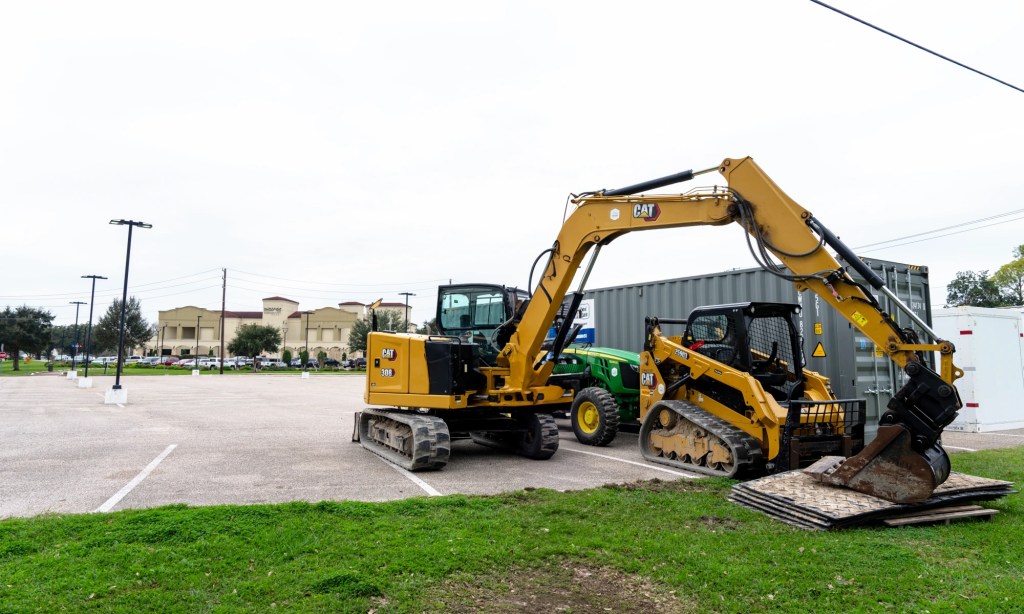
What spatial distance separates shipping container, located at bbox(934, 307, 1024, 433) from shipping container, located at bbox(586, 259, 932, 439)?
389cm

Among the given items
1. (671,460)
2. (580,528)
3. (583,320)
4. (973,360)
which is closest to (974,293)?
(973,360)

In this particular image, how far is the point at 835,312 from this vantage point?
10.4m

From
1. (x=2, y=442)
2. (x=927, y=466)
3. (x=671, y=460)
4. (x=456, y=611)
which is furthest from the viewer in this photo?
(x=2, y=442)

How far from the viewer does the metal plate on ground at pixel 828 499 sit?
18.6ft

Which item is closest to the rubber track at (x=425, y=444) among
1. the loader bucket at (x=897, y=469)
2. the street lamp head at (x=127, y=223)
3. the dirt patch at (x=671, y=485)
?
the dirt patch at (x=671, y=485)

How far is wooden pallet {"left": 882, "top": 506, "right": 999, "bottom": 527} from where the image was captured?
18.8 ft

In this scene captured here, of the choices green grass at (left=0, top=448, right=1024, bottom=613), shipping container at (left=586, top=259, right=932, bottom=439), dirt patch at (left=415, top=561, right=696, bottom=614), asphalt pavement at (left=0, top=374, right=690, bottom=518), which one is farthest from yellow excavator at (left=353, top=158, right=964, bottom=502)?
dirt patch at (left=415, top=561, right=696, bottom=614)

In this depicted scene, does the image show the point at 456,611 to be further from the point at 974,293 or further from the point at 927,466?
the point at 974,293

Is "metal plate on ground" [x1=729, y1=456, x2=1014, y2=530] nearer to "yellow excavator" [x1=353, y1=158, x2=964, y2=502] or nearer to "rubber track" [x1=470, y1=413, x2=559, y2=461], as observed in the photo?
"yellow excavator" [x1=353, y1=158, x2=964, y2=502]

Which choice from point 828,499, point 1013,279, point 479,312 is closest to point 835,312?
point 828,499

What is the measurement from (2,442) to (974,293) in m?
72.3

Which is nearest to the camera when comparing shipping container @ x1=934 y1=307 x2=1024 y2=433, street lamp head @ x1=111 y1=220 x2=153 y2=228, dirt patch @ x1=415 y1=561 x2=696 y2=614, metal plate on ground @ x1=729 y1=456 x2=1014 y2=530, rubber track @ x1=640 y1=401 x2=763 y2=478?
dirt patch @ x1=415 y1=561 x2=696 y2=614

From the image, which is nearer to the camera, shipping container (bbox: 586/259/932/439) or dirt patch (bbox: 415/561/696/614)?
dirt patch (bbox: 415/561/696/614)

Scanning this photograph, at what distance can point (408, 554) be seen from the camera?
481 cm
